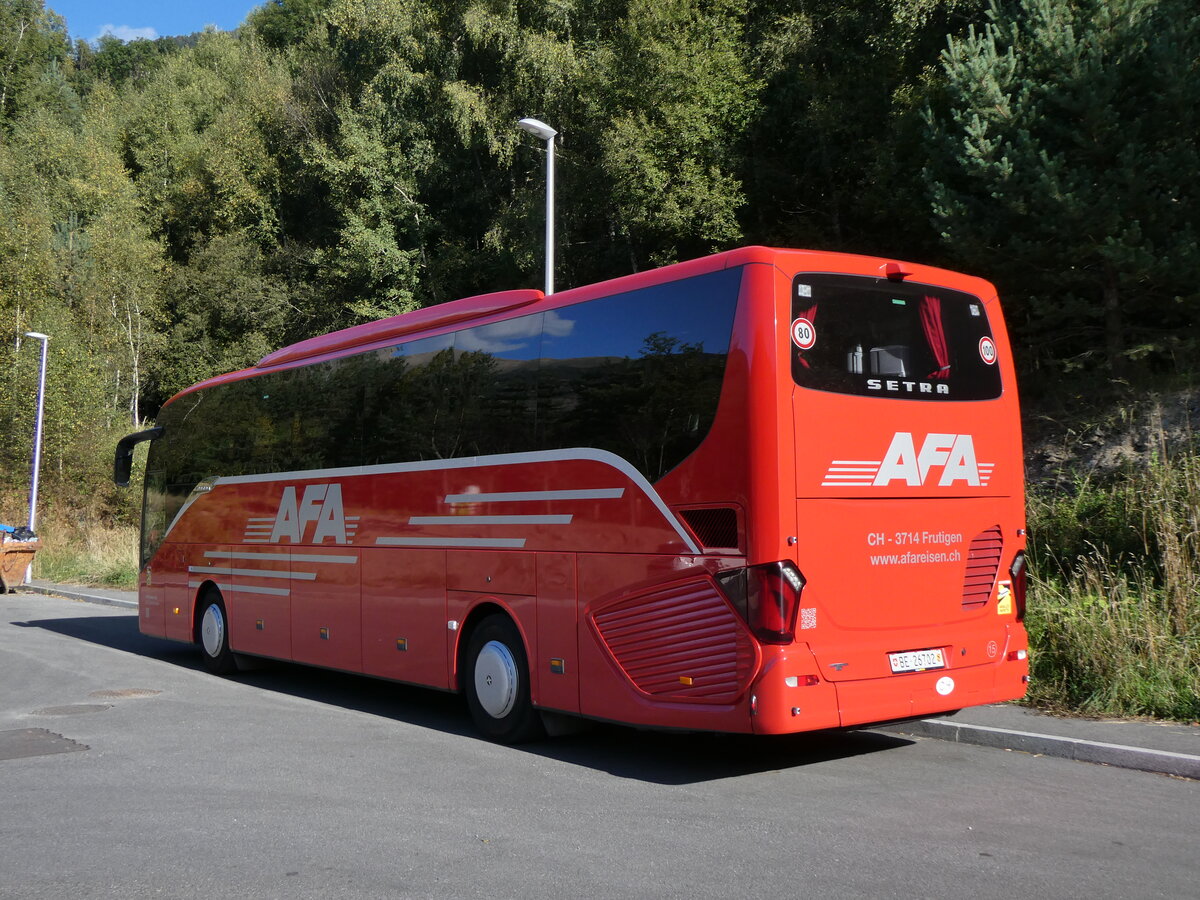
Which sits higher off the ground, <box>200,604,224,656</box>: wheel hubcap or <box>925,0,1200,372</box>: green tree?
<box>925,0,1200,372</box>: green tree

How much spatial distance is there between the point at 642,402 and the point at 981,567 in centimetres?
269

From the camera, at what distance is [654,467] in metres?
7.39

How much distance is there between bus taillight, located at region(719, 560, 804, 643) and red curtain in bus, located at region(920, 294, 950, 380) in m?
1.97

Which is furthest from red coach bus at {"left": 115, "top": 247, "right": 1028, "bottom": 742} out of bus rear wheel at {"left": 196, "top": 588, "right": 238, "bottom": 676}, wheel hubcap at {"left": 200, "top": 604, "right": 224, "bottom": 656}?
wheel hubcap at {"left": 200, "top": 604, "right": 224, "bottom": 656}

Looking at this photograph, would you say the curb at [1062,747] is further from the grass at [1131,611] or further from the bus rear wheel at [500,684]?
the bus rear wheel at [500,684]

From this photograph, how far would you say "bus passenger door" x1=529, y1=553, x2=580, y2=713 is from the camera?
8.05 m

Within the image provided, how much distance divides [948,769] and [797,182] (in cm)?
2118

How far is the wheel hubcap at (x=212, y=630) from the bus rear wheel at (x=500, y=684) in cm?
538

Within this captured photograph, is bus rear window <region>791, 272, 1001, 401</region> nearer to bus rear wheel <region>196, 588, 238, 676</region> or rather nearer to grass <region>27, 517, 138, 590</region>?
bus rear wheel <region>196, 588, 238, 676</region>

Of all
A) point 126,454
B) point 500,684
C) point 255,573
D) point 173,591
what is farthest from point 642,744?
point 126,454

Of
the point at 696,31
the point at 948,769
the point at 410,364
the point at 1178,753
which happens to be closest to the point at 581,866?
the point at 948,769

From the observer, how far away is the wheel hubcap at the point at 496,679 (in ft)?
28.5

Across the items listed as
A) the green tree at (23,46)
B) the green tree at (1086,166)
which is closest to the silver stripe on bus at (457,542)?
the green tree at (1086,166)

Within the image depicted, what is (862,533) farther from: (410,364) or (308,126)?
(308,126)
